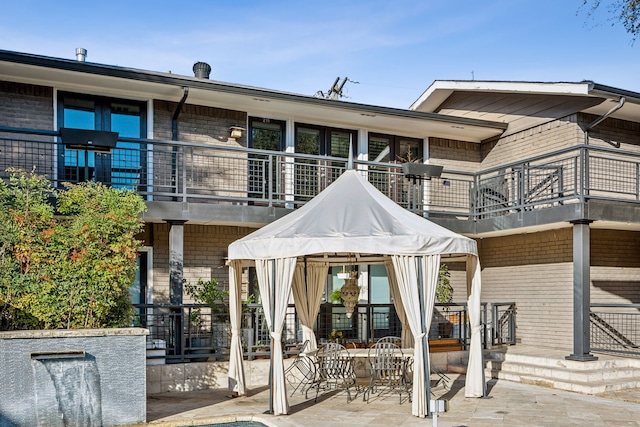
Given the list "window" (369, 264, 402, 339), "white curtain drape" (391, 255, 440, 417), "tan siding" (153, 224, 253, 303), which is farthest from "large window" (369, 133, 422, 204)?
"white curtain drape" (391, 255, 440, 417)

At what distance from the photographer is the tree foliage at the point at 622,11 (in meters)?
7.16

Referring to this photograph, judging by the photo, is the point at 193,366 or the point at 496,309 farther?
the point at 496,309

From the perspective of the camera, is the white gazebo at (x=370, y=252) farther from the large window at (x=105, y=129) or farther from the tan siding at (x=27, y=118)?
the tan siding at (x=27, y=118)

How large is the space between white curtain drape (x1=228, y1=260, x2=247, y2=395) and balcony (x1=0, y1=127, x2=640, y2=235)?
1496mm

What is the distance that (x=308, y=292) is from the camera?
11.3m

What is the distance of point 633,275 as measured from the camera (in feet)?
42.9

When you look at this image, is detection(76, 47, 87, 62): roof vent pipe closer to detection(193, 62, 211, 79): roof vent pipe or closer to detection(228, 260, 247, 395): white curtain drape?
detection(193, 62, 211, 79): roof vent pipe

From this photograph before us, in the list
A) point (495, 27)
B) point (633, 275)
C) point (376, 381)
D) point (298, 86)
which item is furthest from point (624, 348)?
point (298, 86)

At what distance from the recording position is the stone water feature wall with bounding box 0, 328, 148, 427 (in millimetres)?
6980

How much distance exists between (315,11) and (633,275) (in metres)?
8.86

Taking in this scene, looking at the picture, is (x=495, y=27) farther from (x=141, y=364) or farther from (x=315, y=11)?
(x=141, y=364)

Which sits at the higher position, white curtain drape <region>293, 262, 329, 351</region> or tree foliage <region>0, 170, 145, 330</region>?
tree foliage <region>0, 170, 145, 330</region>

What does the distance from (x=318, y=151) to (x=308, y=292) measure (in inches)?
150

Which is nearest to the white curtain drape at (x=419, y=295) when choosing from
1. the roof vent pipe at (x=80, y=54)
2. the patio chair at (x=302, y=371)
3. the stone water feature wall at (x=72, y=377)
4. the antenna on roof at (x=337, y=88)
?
the patio chair at (x=302, y=371)
